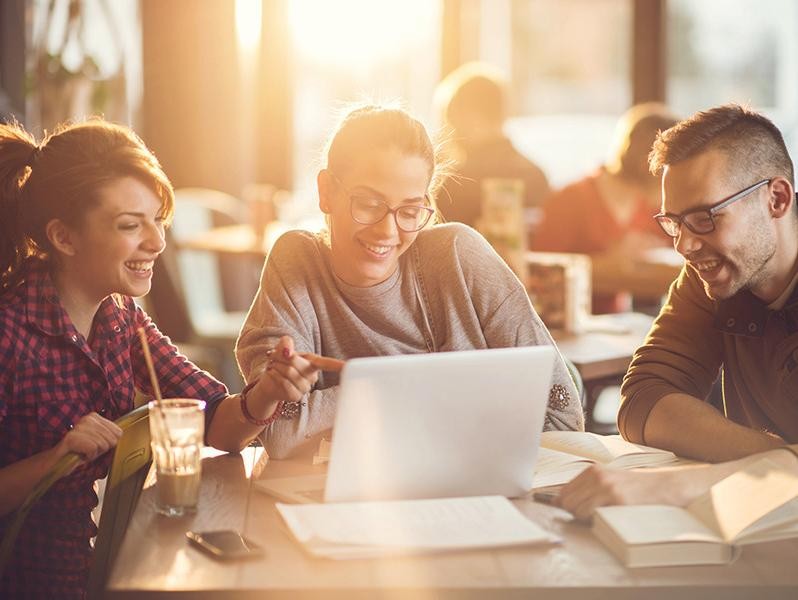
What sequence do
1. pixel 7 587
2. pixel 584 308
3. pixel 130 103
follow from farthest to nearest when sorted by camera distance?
pixel 130 103 → pixel 584 308 → pixel 7 587

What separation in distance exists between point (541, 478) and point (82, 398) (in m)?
0.79

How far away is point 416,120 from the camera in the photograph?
6.69 ft

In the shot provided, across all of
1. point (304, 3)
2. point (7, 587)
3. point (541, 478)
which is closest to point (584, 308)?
point (541, 478)

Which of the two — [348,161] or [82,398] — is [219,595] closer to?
[82,398]

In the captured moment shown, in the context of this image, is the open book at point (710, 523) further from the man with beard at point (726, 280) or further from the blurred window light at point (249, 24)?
the blurred window light at point (249, 24)

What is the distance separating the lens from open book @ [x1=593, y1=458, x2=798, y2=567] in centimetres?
128

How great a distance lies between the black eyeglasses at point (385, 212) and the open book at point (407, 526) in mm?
593

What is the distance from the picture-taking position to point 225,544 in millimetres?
1322

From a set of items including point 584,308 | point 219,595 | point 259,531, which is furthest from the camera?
point 584,308

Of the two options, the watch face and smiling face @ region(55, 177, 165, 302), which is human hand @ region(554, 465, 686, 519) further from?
smiling face @ region(55, 177, 165, 302)

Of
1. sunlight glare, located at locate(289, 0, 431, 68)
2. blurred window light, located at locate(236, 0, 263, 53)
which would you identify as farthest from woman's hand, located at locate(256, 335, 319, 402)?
sunlight glare, located at locate(289, 0, 431, 68)

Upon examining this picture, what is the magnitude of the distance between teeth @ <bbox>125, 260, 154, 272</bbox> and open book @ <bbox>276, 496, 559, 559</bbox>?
0.60 metres

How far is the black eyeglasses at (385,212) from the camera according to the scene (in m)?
1.90

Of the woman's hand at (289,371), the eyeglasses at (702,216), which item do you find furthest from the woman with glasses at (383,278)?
the eyeglasses at (702,216)
